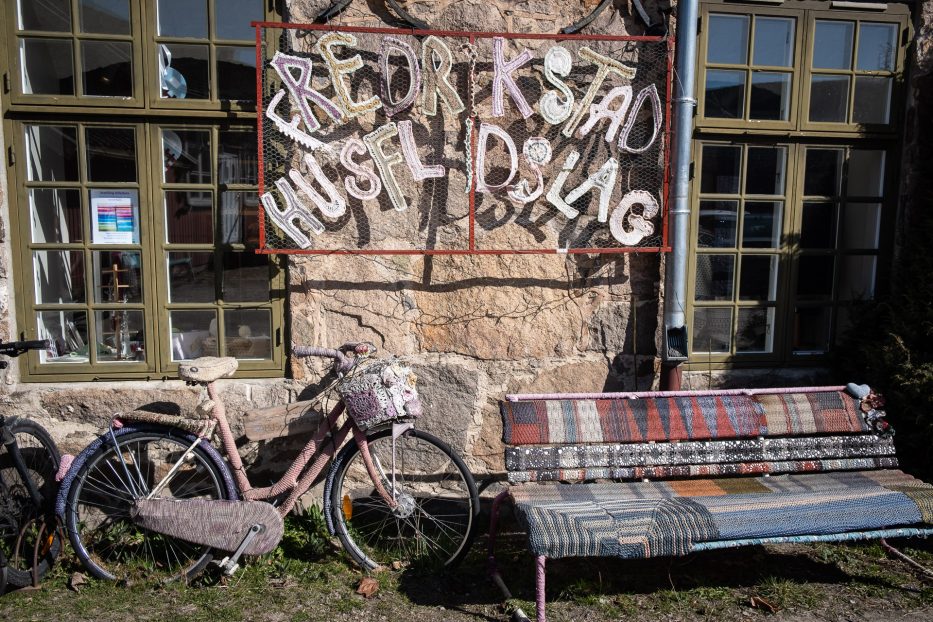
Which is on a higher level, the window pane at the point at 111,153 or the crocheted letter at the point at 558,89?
the crocheted letter at the point at 558,89

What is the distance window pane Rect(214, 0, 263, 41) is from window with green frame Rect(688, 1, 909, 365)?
8.54 ft

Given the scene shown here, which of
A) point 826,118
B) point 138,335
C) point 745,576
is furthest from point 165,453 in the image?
point 826,118

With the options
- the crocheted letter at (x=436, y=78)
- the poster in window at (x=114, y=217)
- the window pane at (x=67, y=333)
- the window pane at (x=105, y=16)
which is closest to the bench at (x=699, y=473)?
the crocheted letter at (x=436, y=78)

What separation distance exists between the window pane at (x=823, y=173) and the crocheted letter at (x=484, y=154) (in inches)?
75.5

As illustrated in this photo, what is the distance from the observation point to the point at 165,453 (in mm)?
3871

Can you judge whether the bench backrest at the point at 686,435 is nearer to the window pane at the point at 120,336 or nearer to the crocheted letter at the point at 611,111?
the crocheted letter at the point at 611,111

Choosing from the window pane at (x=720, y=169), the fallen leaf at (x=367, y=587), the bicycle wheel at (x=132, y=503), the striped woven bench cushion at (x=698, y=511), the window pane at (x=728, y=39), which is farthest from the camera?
the window pane at (x=720, y=169)

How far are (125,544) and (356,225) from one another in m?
2.08

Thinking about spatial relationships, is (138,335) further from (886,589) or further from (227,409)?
(886,589)

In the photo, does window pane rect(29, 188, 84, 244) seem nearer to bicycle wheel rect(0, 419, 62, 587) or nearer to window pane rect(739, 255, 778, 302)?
bicycle wheel rect(0, 419, 62, 587)

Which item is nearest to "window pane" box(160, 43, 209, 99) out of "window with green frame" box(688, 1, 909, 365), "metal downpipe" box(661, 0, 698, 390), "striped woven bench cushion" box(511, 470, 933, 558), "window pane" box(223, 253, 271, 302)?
"window pane" box(223, 253, 271, 302)

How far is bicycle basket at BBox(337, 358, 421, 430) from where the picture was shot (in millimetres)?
3293

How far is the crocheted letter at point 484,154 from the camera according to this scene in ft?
12.5

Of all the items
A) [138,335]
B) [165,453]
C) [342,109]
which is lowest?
[165,453]
